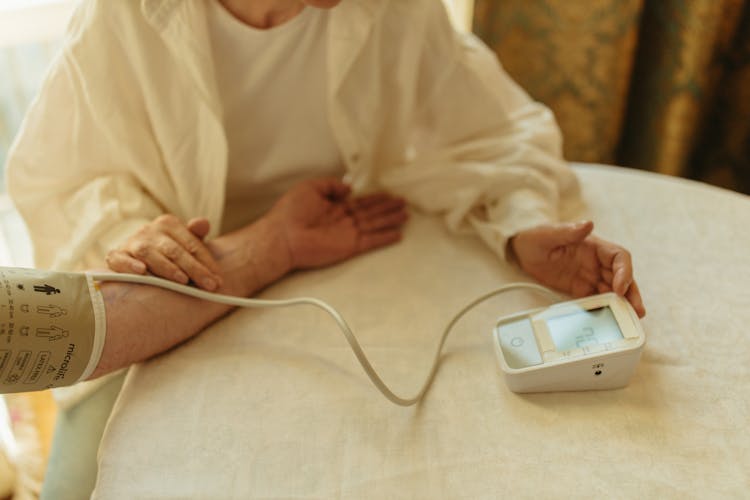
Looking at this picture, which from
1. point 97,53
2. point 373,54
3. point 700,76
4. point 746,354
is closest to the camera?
point 746,354

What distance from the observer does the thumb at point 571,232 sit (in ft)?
2.34

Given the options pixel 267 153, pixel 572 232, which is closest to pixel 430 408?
pixel 572 232

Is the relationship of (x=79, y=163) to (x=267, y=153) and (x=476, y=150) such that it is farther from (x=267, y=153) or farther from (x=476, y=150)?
(x=476, y=150)

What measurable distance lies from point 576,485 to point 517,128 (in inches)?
21.1

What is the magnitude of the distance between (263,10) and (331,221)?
0.29 meters

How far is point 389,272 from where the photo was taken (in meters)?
0.82

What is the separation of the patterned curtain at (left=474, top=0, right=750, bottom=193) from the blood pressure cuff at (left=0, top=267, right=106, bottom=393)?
985 mm

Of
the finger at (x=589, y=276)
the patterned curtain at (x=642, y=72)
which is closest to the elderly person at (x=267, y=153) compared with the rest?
the finger at (x=589, y=276)

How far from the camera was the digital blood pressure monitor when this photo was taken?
24.0 inches

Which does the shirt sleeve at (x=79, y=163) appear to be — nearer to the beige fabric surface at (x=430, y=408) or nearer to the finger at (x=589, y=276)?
the beige fabric surface at (x=430, y=408)

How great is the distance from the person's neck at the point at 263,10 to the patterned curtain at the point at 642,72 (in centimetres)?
57

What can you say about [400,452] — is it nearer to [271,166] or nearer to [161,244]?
[161,244]

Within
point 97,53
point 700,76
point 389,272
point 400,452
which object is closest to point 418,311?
point 389,272

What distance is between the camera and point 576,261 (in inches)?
28.9
